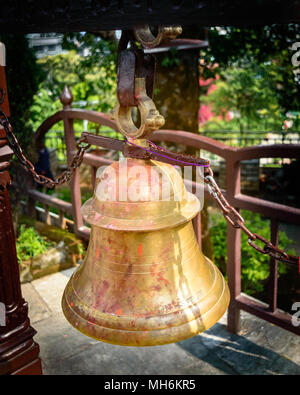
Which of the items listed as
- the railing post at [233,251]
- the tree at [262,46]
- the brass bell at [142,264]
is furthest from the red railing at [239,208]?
the tree at [262,46]

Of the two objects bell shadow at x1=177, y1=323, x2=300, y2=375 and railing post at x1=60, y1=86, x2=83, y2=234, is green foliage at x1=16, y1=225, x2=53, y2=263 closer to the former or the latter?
railing post at x1=60, y1=86, x2=83, y2=234

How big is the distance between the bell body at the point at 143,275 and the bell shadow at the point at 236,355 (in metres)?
2.20

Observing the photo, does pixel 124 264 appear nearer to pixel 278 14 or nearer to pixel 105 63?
pixel 278 14

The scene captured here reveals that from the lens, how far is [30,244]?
17.2 feet

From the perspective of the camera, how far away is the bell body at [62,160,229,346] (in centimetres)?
116

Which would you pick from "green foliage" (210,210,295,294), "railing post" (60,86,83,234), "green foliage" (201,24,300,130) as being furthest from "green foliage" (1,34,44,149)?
"green foliage" (210,210,295,294)

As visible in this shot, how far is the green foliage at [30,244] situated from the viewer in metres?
5.09

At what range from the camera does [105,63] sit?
611 centimetres

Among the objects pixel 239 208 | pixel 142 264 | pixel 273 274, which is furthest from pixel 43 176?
pixel 273 274

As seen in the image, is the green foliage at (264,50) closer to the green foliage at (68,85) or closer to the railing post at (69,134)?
the green foliage at (68,85)

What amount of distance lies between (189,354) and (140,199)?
2626 mm

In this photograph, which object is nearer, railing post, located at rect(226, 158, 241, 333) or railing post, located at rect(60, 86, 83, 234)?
railing post, located at rect(226, 158, 241, 333)

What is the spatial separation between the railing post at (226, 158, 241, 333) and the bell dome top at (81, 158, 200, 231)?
7.03 ft

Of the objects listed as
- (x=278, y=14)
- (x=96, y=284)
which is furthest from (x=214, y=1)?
(x=96, y=284)
